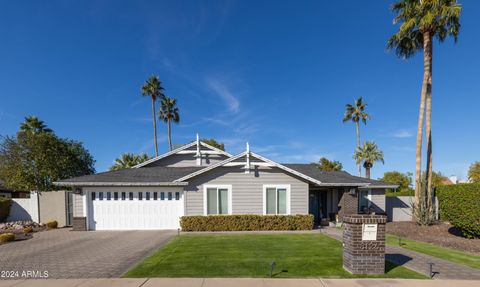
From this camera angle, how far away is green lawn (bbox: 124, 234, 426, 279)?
616 cm

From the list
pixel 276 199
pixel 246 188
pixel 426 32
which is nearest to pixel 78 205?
pixel 246 188

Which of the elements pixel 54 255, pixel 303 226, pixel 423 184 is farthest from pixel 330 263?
pixel 423 184

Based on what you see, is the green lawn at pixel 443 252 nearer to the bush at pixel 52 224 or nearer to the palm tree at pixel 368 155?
the bush at pixel 52 224

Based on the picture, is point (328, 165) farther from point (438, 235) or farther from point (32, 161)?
point (32, 161)

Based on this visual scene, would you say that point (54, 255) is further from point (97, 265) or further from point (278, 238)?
point (278, 238)

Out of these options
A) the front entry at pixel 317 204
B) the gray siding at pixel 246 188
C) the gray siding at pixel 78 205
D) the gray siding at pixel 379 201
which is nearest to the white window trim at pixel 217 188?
the gray siding at pixel 246 188

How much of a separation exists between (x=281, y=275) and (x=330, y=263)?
191cm

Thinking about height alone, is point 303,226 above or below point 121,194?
below

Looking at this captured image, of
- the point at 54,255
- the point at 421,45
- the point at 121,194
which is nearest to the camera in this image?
the point at 54,255

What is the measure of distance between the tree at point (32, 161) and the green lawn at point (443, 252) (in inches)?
1165

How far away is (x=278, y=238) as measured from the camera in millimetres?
10719

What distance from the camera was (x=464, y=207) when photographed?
10438mm

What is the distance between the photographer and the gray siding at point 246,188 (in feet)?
43.4

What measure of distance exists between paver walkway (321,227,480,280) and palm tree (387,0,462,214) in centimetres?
724
